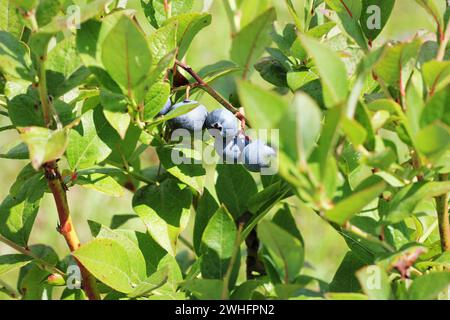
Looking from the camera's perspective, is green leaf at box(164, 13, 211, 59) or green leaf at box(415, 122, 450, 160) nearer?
green leaf at box(415, 122, 450, 160)

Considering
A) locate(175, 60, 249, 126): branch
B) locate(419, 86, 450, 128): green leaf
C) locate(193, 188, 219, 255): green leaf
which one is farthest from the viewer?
locate(193, 188, 219, 255): green leaf

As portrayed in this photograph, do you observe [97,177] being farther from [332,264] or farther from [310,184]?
[332,264]

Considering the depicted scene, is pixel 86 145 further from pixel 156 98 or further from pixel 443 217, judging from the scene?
pixel 443 217

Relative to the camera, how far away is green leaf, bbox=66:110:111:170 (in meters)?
0.90

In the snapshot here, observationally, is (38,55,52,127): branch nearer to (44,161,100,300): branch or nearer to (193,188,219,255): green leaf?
(44,161,100,300): branch

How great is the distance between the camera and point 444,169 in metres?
0.72

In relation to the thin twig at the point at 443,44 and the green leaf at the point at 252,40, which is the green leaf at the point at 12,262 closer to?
the green leaf at the point at 252,40

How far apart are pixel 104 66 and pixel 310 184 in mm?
275

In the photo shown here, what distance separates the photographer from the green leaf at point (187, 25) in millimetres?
875

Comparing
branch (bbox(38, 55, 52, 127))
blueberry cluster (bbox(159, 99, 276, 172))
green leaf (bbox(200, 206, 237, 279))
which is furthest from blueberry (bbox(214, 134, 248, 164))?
branch (bbox(38, 55, 52, 127))

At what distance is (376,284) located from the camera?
2.21 feet

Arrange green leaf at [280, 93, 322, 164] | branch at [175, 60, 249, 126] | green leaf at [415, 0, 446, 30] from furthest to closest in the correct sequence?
branch at [175, 60, 249, 126]
green leaf at [415, 0, 446, 30]
green leaf at [280, 93, 322, 164]

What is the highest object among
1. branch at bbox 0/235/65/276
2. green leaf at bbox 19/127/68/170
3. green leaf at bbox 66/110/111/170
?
green leaf at bbox 19/127/68/170

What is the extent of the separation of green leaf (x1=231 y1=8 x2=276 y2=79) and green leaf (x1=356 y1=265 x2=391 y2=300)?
0.80ft
